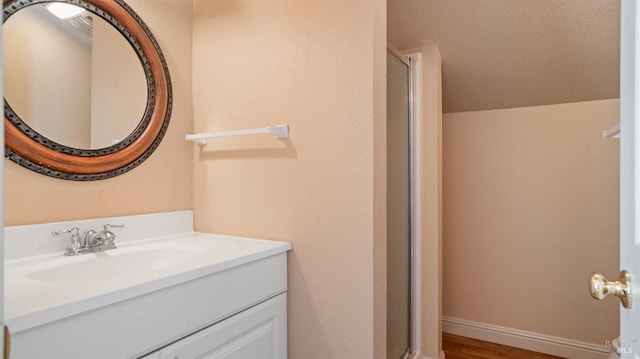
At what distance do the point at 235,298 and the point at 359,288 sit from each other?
437mm

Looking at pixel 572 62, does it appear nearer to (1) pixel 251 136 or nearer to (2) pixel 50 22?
(1) pixel 251 136

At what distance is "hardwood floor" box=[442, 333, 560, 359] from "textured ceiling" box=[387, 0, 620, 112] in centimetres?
167

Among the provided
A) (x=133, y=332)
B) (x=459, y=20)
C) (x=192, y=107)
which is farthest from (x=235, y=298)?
(x=459, y=20)

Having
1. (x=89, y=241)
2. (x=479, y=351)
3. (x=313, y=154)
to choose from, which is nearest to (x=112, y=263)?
(x=89, y=241)

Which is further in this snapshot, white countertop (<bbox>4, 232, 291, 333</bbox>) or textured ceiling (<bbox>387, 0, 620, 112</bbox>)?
textured ceiling (<bbox>387, 0, 620, 112</bbox>)

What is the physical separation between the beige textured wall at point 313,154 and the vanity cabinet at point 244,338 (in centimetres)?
7

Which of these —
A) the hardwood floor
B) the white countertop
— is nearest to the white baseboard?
the hardwood floor

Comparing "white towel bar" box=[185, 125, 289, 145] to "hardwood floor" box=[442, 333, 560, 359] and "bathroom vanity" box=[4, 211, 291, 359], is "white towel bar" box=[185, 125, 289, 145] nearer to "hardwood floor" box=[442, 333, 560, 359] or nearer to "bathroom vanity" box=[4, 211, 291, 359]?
"bathroom vanity" box=[4, 211, 291, 359]

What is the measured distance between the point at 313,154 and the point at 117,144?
2.64 feet

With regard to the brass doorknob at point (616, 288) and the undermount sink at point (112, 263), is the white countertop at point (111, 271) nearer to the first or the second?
the undermount sink at point (112, 263)

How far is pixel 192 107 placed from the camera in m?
1.72

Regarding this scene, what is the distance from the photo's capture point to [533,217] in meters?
2.35

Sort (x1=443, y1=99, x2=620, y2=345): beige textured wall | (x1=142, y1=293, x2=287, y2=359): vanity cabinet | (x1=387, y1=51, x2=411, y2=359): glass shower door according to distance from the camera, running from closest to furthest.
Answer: (x1=142, y1=293, x2=287, y2=359): vanity cabinet < (x1=387, y1=51, x2=411, y2=359): glass shower door < (x1=443, y1=99, x2=620, y2=345): beige textured wall

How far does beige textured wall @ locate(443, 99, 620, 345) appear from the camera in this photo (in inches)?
85.0
